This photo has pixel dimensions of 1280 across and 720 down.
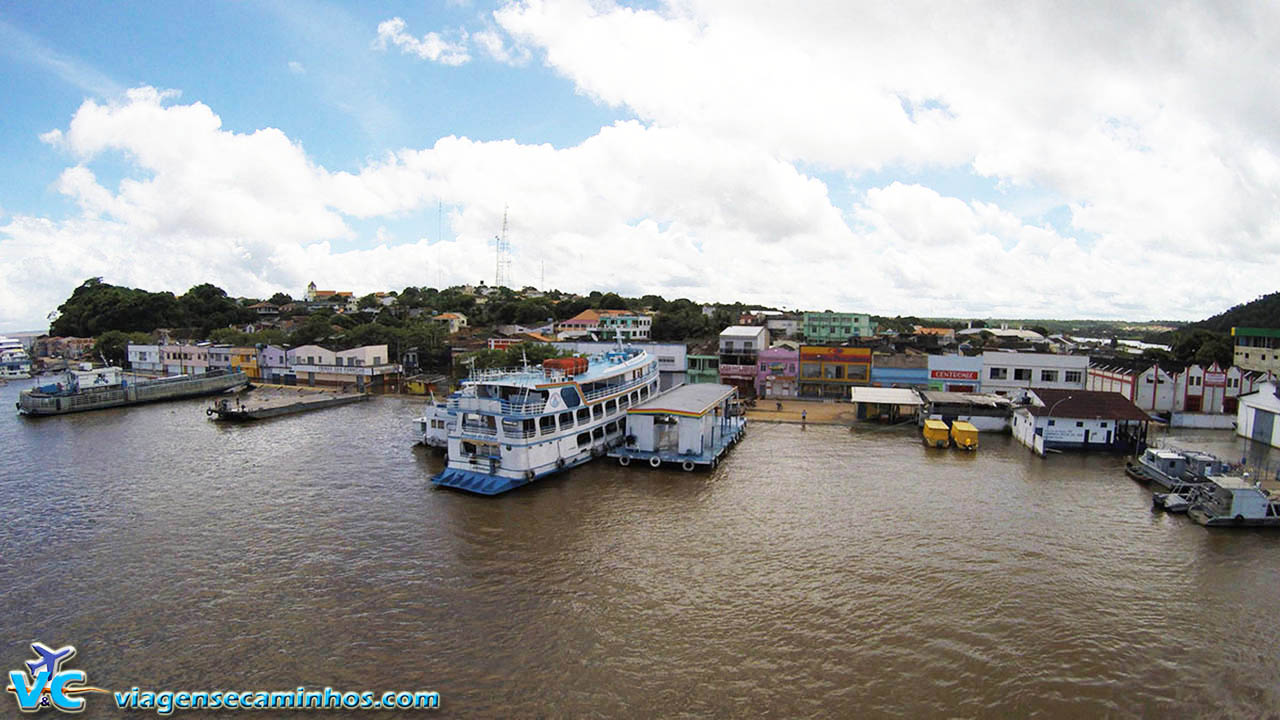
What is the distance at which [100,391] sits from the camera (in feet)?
150

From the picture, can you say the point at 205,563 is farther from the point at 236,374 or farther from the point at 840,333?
the point at 840,333

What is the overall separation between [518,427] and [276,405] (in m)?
28.8

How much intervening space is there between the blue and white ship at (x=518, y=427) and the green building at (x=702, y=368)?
23197mm

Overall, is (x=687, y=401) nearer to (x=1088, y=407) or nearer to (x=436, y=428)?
(x=436, y=428)

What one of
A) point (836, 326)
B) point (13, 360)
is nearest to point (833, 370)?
point (836, 326)

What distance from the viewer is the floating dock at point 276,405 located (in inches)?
1601

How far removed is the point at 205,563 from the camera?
18.3m

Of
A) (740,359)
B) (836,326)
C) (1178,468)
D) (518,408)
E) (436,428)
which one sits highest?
(836,326)

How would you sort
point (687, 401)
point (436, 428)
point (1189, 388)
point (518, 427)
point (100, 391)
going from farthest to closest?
point (100, 391) → point (1189, 388) → point (687, 401) → point (436, 428) → point (518, 427)

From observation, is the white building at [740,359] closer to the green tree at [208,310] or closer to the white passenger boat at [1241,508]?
the white passenger boat at [1241,508]

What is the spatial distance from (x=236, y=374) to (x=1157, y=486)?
67.7 meters

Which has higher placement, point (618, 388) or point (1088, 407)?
point (618, 388)

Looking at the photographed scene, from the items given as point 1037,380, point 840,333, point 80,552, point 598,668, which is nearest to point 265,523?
point 80,552

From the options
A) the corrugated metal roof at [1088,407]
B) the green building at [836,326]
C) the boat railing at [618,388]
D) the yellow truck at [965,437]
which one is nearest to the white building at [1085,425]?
the corrugated metal roof at [1088,407]
